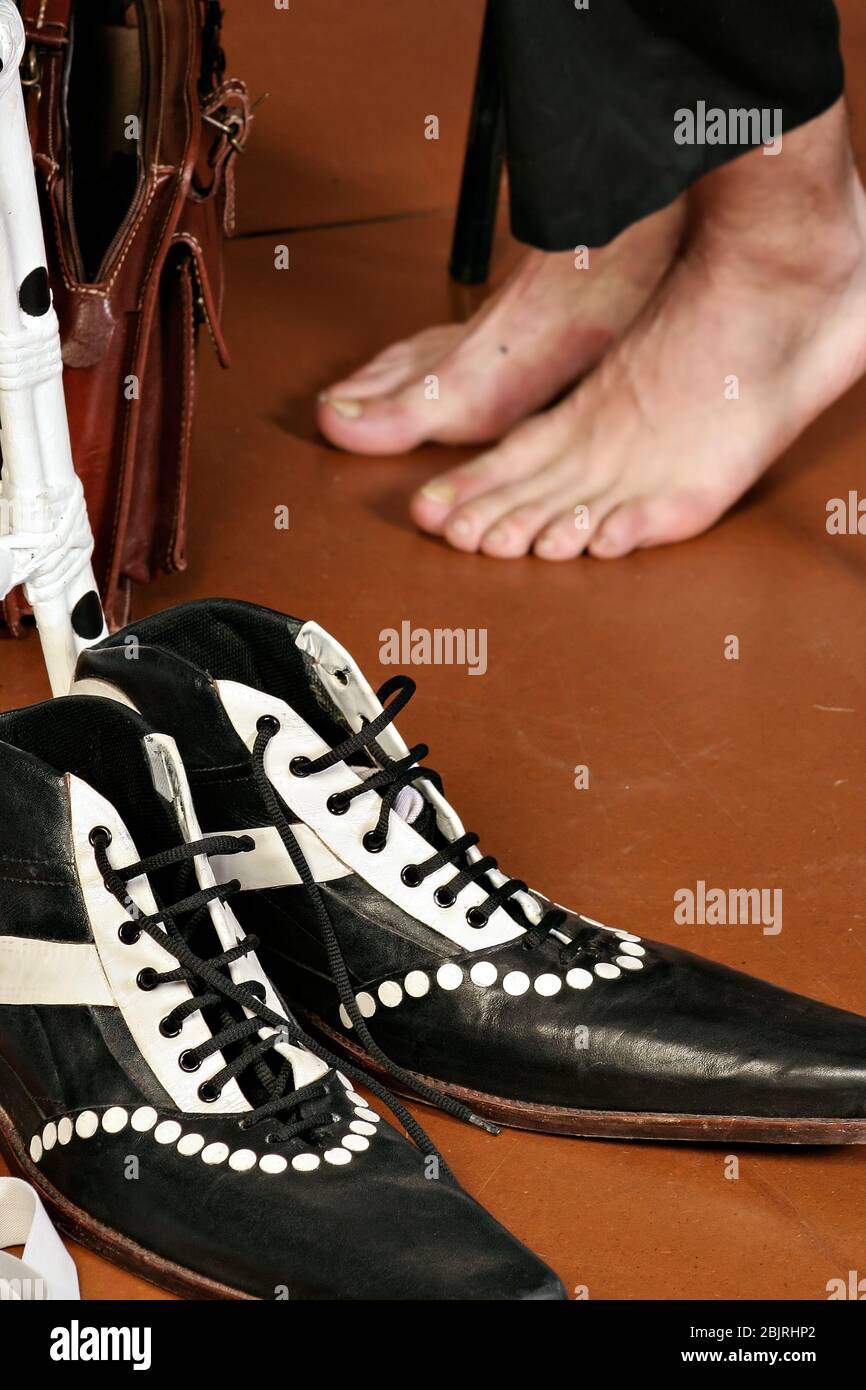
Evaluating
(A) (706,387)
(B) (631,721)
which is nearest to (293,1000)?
(B) (631,721)

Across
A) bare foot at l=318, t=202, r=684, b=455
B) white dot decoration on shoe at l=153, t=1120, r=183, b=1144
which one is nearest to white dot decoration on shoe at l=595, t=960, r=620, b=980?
white dot decoration on shoe at l=153, t=1120, r=183, b=1144

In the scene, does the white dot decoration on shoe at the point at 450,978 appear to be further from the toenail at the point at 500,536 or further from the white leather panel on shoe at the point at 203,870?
the toenail at the point at 500,536

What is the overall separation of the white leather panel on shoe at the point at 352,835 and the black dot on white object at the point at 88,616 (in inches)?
9.8

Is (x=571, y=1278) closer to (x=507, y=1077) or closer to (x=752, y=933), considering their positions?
(x=507, y=1077)

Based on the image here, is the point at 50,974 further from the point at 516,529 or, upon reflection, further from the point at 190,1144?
the point at 516,529

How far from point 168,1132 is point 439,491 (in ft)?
2.35

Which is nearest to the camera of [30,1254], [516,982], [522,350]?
[30,1254]

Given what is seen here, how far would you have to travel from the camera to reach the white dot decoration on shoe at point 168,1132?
27.7 inches

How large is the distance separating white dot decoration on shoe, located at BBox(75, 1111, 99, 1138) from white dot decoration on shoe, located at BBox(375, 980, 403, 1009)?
0.50 ft

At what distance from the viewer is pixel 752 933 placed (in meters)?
0.92

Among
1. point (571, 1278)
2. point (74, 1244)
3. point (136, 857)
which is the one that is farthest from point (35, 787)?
point (571, 1278)

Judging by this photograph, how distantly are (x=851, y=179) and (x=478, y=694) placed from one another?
1.70 ft

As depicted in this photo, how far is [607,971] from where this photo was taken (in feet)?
2.58

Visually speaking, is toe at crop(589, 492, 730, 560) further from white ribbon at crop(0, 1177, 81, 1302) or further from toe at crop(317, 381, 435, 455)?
white ribbon at crop(0, 1177, 81, 1302)
